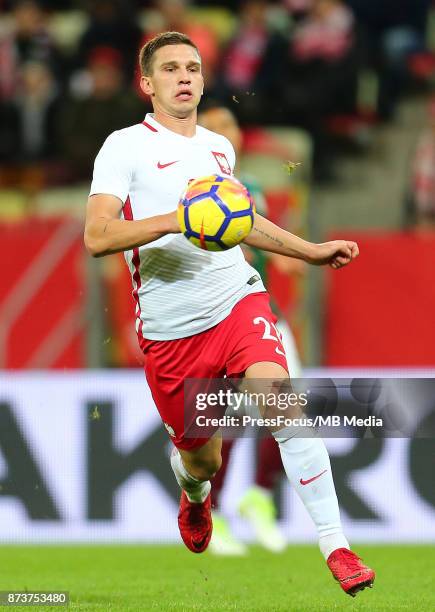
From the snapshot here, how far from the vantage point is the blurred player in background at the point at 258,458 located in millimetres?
7984

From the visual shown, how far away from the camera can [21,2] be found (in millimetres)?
15422

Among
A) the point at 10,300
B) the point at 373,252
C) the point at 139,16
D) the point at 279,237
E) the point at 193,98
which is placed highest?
the point at 193,98

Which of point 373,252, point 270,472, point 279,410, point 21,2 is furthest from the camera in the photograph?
point 21,2

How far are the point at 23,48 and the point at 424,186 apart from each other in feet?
16.1

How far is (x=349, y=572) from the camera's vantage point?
17.3 feet

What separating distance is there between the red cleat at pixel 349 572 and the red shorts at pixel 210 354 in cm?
79

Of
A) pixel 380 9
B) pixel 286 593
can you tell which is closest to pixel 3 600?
pixel 286 593

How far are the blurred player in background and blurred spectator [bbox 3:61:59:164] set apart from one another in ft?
18.8

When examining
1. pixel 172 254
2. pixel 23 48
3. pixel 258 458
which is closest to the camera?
pixel 172 254

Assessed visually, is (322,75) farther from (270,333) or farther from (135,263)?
(270,333)

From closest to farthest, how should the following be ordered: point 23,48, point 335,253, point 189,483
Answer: point 335,253 < point 189,483 < point 23,48

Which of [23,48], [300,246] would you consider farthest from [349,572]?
[23,48]

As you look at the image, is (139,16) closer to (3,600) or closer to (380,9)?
(380,9)

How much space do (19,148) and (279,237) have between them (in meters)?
9.06
